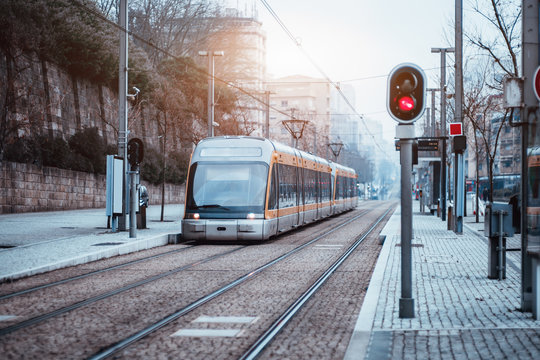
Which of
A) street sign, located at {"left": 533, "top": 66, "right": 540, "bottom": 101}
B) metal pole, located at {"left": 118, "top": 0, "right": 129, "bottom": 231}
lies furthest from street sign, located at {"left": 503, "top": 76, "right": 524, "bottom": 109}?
metal pole, located at {"left": 118, "top": 0, "right": 129, "bottom": 231}

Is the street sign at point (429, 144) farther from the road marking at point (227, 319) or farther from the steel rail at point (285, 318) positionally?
the road marking at point (227, 319)

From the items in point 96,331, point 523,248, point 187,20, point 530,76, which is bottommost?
point 96,331

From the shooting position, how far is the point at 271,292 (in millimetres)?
10156

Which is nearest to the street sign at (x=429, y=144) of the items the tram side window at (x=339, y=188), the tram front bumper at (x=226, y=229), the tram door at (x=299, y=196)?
the tram door at (x=299, y=196)

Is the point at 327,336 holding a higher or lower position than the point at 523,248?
lower

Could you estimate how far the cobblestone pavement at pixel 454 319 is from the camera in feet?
20.2

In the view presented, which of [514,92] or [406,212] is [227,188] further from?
[514,92]

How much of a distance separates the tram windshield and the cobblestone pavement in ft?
20.8

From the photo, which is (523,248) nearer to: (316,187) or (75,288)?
(75,288)

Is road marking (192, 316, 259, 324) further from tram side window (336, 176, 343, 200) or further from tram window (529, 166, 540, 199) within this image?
tram side window (336, 176, 343, 200)

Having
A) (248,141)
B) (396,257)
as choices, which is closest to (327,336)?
(396,257)

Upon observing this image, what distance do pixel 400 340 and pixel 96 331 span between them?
9.74 ft

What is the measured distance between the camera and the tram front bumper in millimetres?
18766

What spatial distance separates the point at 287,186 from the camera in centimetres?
2253
